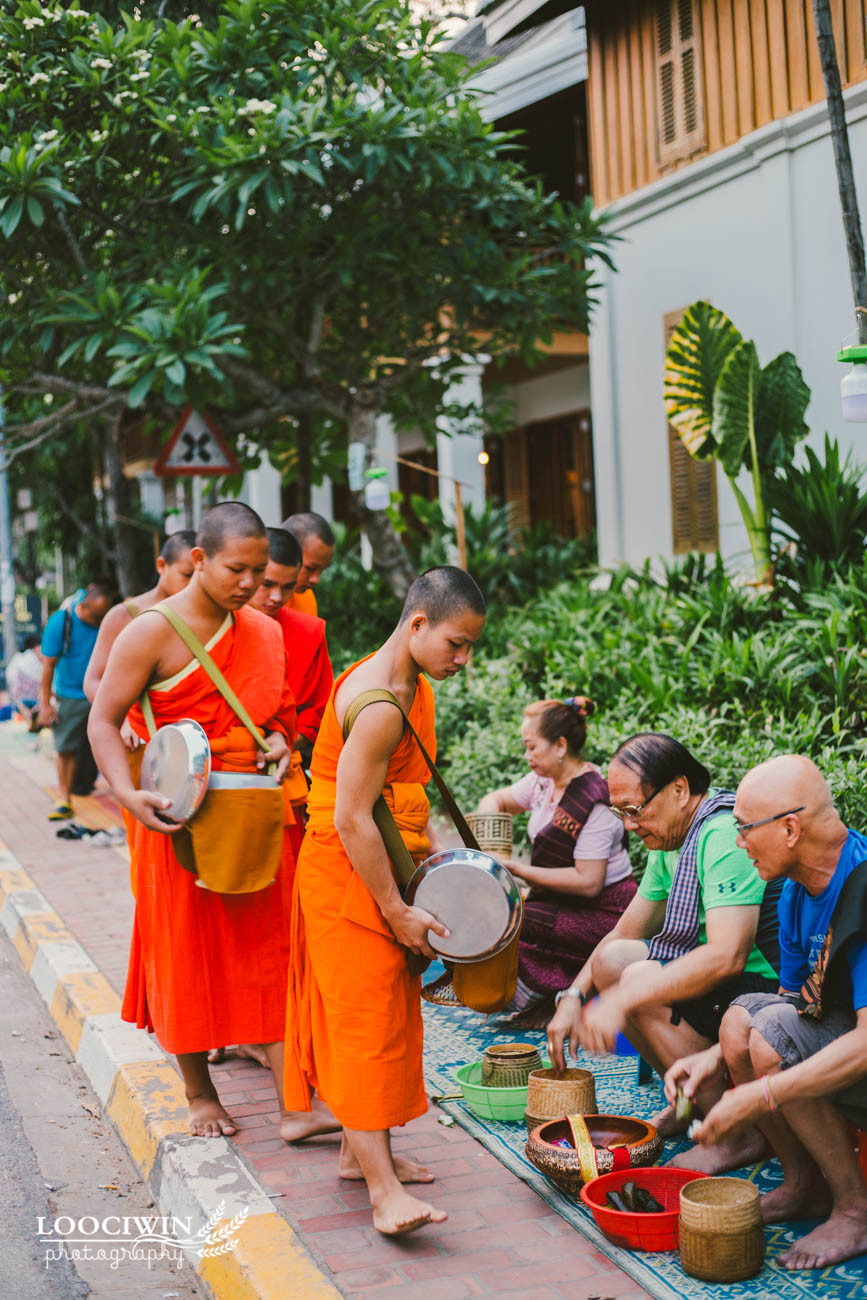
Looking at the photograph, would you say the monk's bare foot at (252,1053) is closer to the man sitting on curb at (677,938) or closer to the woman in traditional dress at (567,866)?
the woman in traditional dress at (567,866)


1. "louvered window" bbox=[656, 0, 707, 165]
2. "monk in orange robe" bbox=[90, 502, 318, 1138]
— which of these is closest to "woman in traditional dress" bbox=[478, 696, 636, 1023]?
"monk in orange robe" bbox=[90, 502, 318, 1138]

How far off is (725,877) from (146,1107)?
218cm

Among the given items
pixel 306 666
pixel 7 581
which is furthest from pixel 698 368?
pixel 7 581

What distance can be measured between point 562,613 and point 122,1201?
630cm

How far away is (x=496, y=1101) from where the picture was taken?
169 inches

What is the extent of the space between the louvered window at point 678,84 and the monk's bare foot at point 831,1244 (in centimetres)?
940

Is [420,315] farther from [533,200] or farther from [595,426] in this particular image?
[595,426]

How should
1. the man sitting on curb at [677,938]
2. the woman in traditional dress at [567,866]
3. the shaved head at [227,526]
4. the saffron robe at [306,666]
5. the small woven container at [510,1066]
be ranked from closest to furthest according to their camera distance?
the man sitting on curb at [677,938], the shaved head at [227,526], the small woven container at [510,1066], the woman in traditional dress at [567,866], the saffron robe at [306,666]

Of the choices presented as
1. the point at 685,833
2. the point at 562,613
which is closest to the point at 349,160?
the point at 562,613

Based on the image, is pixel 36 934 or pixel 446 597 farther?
pixel 36 934

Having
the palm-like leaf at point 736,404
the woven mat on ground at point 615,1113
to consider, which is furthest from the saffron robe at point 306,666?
the palm-like leaf at point 736,404

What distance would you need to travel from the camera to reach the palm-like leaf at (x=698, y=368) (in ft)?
29.3

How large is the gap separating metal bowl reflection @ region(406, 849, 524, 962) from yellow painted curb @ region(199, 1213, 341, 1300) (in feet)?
2.74

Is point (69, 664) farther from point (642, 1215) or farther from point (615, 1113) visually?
point (642, 1215)
